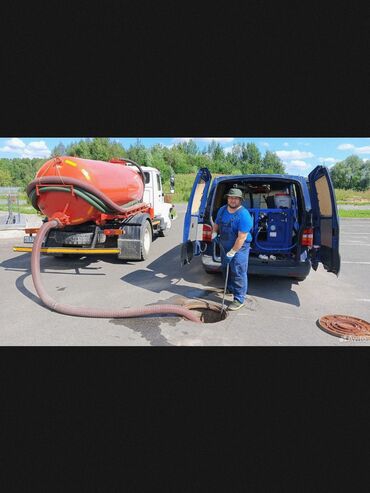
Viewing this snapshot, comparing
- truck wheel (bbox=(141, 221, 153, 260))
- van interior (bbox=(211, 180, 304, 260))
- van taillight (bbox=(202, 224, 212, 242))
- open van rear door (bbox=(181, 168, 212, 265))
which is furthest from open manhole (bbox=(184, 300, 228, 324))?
truck wheel (bbox=(141, 221, 153, 260))

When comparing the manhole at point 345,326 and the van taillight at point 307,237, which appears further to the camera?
the van taillight at point 307,237

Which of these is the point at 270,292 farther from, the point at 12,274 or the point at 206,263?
the point at 12,274

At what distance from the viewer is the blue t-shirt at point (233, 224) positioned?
4.30 metres

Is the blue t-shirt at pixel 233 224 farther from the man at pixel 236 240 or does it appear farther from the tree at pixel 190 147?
the tree at pixel 190 147

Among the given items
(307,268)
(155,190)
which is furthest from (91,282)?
(155,190)

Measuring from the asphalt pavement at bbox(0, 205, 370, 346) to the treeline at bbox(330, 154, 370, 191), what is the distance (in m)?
66.6

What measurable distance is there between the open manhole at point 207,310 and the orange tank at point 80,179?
9.91 ft

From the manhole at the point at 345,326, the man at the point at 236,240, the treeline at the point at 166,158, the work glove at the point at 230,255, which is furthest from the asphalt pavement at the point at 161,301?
the treeline at the point at 166,158

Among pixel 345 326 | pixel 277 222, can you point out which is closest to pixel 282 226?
pixel 277 222

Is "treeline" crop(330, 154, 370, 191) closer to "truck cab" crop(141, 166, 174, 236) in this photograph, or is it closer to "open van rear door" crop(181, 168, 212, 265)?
"truck cab" crop(141, 166, 174, 236)

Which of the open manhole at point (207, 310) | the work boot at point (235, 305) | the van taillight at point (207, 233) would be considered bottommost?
the open manhole at point (207, 310)

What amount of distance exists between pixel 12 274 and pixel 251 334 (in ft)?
17.0

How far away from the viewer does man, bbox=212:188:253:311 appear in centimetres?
431

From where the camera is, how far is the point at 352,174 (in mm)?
72625
